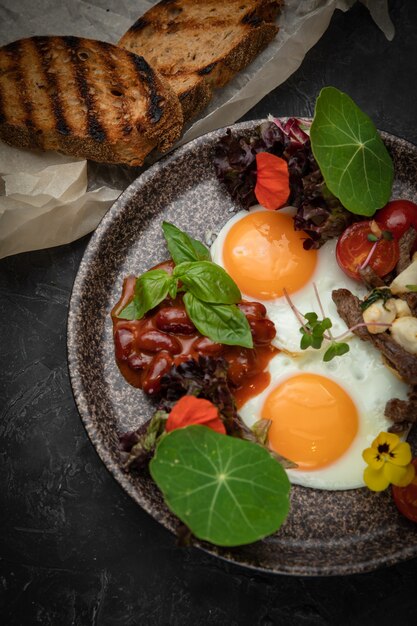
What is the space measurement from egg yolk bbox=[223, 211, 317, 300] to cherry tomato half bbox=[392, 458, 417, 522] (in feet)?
3.02

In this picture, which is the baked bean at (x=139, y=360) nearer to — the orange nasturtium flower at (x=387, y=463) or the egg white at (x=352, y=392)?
the egg white at (x=352, y=392)

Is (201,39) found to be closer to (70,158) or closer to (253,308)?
(70,158)

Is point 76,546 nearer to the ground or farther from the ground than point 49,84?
nearer to the ground

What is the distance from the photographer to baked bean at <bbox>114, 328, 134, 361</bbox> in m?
3.05

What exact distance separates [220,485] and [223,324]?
25.5 inches

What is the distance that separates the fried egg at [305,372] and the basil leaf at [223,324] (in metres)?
0.25

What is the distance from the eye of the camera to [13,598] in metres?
3.24

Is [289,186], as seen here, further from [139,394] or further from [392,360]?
[139,394]

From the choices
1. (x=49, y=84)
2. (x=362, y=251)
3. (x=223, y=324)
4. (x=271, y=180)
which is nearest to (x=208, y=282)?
(x=223, y=324)

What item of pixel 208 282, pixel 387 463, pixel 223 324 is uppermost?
pixel 208 282

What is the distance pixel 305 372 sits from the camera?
308 centimetres

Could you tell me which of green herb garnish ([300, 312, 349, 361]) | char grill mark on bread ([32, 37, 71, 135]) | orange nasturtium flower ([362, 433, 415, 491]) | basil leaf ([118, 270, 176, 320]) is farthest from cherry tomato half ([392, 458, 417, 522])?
char grill mark on bread ([32, 37, 71, 135])

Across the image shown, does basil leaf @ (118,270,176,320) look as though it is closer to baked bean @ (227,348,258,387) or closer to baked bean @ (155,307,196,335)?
baked bean @ (155,307,196,335)

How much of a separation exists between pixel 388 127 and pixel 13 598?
2826mm
